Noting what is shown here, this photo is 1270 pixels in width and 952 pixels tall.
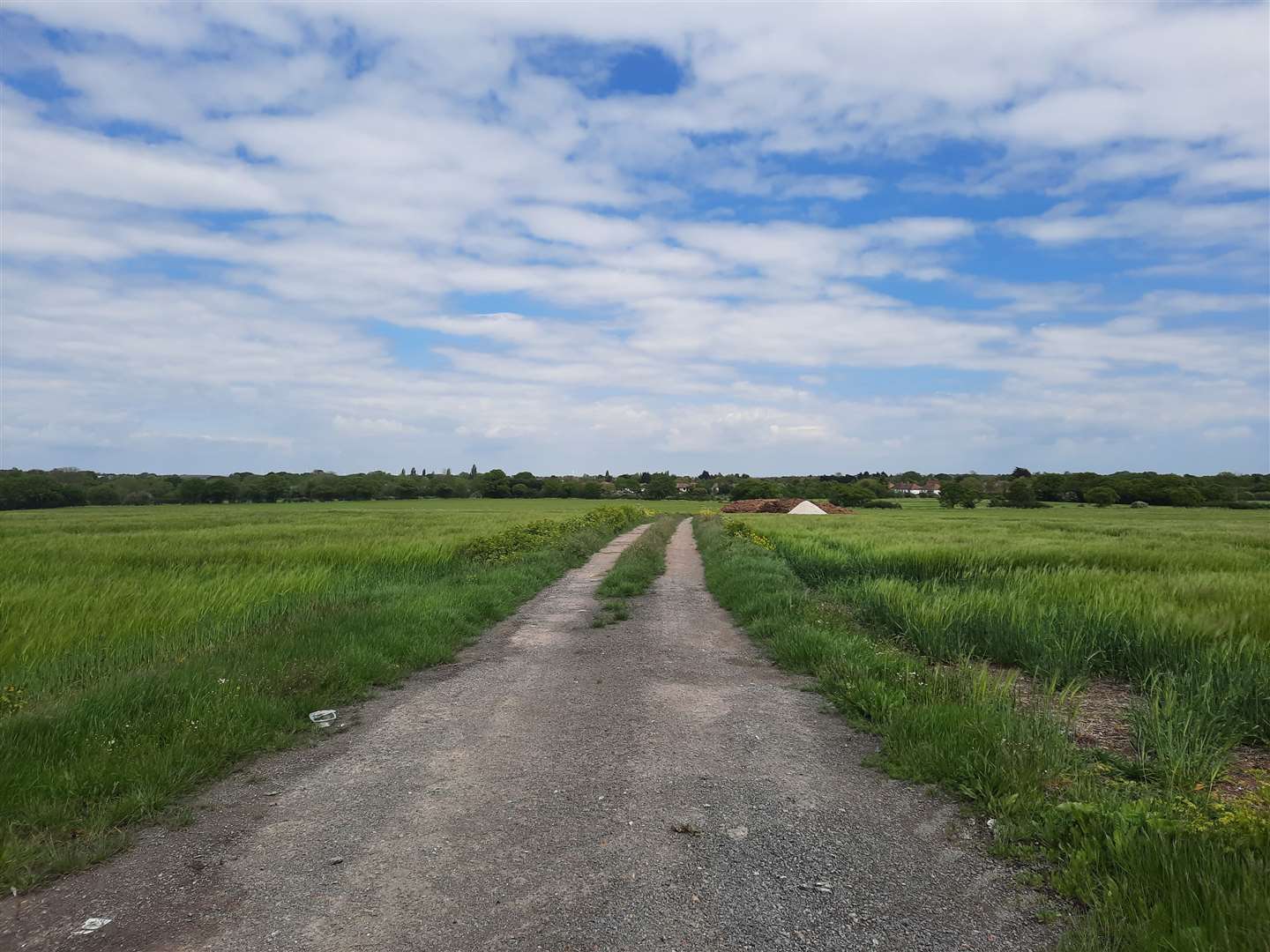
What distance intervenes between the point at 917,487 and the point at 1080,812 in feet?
463

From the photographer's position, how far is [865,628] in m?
9.76

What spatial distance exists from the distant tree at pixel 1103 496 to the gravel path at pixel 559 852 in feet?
253

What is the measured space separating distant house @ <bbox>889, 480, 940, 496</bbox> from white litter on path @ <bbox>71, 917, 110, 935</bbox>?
429 ft

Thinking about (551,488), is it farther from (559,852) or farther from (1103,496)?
(559,852)

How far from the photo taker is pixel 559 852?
11.8 ft

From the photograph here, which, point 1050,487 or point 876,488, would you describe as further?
point 876,488

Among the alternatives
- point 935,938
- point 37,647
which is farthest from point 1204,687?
point 37,647

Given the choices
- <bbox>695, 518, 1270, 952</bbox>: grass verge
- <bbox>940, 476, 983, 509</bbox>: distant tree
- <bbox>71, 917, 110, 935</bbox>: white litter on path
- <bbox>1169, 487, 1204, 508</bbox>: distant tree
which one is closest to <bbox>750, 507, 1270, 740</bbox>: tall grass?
<bbox>695, 518, 1270, 952</bbox>: grass verge

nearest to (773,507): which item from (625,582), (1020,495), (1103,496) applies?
(1020,495)

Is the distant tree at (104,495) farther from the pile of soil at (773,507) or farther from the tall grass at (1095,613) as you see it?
the tall grass at (1095,613)

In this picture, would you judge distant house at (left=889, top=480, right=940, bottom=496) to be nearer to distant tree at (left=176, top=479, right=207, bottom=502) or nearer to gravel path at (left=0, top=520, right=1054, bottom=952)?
distant tree at (left=176, top=479, right=207, bottom=502)

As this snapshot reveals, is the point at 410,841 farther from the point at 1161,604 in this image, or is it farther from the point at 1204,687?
the point at 1161,604

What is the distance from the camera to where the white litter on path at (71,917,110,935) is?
3004 millimetres

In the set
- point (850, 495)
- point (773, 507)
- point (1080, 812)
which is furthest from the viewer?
point (850, 495)
